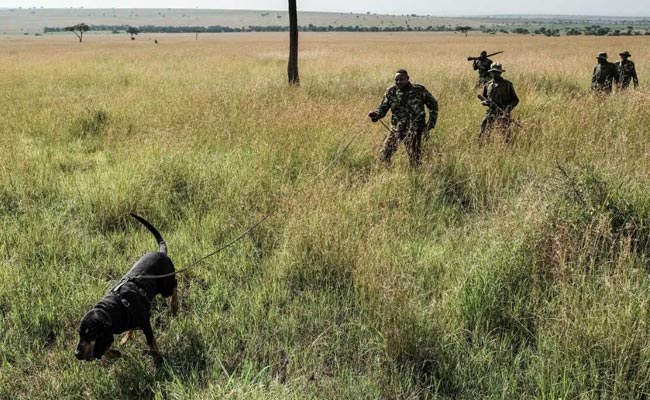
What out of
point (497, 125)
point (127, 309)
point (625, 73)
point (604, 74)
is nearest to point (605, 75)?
point (604, 74)

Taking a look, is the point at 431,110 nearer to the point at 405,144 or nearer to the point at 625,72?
the point at 405,144

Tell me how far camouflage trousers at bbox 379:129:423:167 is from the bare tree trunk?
825 centimetres

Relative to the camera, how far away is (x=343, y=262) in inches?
144

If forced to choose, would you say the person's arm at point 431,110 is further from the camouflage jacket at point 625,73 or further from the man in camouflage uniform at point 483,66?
the camouflage jacket at point 625,73

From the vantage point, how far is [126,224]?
4723 mm

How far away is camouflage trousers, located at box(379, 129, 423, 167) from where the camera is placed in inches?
242

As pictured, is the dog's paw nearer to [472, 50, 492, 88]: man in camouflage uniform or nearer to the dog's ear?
the dog's ear

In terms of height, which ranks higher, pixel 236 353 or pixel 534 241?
pixel 534 241

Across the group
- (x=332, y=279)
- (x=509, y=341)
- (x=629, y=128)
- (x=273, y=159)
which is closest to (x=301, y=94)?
(x=273, y=159)

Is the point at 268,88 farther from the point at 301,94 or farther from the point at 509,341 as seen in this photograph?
the point at 509,341

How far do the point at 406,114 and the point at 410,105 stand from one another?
0.43 feet

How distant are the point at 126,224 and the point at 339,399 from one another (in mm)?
3059

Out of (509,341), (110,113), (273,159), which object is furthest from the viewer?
(110,113)

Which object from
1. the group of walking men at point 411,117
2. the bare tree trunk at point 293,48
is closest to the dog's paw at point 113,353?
the group of walking men at point 411,117
